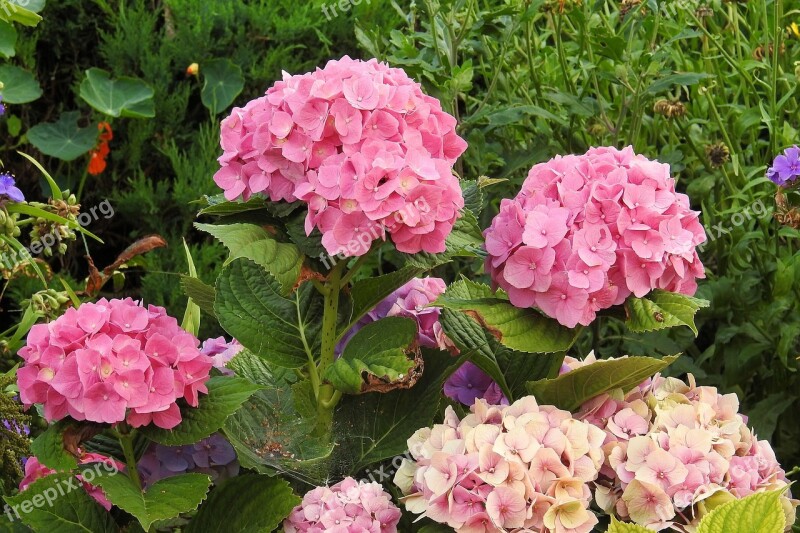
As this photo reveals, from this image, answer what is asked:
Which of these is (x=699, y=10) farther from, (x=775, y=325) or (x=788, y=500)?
(x=788, y=500)

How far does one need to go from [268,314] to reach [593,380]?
1.60 ft

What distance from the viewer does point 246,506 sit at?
1390 millimetres

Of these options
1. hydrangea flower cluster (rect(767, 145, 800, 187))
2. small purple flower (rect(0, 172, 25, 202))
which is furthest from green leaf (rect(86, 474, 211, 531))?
hydrangea flower cluster (rect(767, 145, 800, 187))

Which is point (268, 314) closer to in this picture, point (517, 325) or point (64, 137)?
point (517, 325)

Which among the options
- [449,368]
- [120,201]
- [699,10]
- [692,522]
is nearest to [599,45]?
[699,10]

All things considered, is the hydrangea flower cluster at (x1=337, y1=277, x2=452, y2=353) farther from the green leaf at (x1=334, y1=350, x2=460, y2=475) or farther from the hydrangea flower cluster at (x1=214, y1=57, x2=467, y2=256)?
the hydrangea flower cluster at (x1=214, y1=57, x2=467, y2=256)

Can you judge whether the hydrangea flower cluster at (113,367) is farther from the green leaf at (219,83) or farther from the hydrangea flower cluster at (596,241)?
the green leaf at (219,83)

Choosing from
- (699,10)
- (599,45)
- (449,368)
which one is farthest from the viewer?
(699,10)

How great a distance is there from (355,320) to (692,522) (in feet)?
1.80

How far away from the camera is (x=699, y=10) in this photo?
2689 millimetres

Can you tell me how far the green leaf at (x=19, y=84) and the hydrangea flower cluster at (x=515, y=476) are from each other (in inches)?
96.9

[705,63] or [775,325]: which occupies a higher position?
[705,63]

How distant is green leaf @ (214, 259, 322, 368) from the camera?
146cm

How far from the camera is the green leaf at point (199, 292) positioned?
1.51 meters
